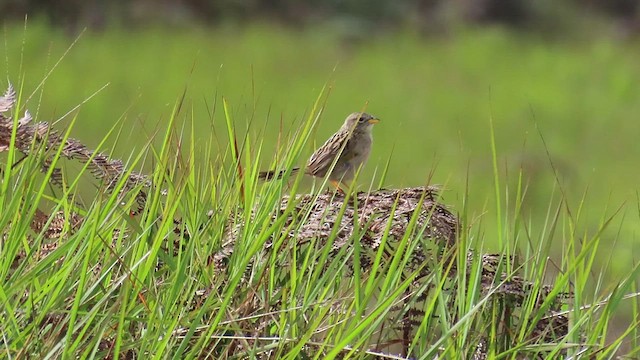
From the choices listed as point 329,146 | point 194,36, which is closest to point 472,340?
point 329,146

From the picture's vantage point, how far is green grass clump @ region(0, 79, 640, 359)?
2.85m

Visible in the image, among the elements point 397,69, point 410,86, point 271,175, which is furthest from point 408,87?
point 271,175

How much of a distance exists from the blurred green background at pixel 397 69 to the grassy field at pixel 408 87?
0.08 feet

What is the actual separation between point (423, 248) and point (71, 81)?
11488mm

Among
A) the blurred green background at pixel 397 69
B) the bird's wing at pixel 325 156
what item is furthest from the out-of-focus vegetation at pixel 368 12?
the bird's wing at pixel 325 156

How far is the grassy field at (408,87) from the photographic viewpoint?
42.3 ft

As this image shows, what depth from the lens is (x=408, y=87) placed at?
15.6 m

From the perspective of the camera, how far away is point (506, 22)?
59.4 ft

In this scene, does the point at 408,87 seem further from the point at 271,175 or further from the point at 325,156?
the point at 271,175

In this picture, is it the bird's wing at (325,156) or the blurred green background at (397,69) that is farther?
the blurred green background at (397,69)

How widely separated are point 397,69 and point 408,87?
68cm

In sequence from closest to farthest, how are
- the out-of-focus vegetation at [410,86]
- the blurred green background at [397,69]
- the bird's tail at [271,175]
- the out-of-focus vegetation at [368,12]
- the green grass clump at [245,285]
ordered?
the green grass clump at [245,285], the bird's tail at [271,175], the out-of-focus vegetation at [410,86], the blurred green background at [397,69], the out-of-focus vegetation at [368,12]

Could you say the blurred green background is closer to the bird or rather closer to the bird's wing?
the bird

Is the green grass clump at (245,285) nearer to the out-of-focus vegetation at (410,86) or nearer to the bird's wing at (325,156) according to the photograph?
the bird's wing at (325,156)
